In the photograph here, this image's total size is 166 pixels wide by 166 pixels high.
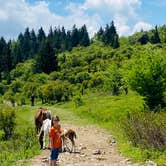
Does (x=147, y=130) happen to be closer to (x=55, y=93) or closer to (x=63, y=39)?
(x=55, y=93)

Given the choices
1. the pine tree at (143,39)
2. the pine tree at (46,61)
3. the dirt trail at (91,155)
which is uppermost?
the pine tree at (143,39)

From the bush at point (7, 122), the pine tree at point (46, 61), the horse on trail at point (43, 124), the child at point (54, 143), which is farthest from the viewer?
the pine tree at point (46, 61)

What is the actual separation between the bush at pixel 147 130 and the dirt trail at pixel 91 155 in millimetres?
1134

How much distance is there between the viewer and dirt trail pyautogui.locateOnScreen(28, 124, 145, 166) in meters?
17.4

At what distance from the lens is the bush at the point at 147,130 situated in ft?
62.2

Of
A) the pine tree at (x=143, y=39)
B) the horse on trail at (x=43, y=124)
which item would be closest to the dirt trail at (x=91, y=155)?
the horse on trail at (x=43, y=124)

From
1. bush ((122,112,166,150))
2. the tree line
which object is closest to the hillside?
bush ((122,112,166,150))

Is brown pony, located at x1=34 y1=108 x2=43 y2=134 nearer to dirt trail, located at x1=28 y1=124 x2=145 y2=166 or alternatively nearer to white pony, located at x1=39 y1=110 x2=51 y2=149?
dirt trail, located at x1=28 y1=124 x2=145 y2=166

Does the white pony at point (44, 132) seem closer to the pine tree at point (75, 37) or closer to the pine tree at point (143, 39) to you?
the pine tree at point (143, 39)

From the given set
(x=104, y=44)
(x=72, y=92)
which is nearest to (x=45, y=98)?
(x=72, y=92)

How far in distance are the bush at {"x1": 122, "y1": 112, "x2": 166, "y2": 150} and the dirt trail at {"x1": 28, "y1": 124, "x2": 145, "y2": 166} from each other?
1.13 m

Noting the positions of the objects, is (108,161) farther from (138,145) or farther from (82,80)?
(82,80)

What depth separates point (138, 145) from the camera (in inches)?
803

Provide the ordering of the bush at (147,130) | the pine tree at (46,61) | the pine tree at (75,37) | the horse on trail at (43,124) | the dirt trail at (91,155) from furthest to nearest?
the pine tree at (75,37), the pine tree at (46,61), the horse on trail at (43,124), the bush at (147,130), the dirt trail at (91,155)
